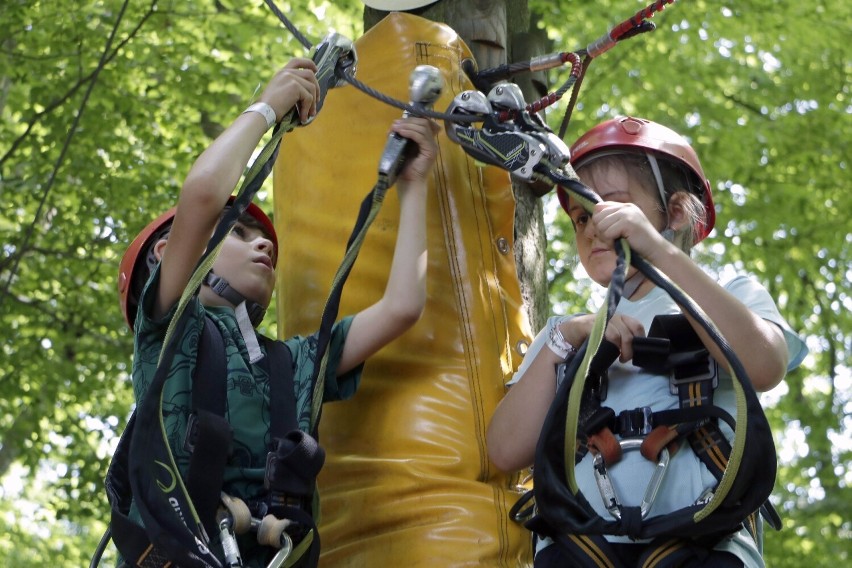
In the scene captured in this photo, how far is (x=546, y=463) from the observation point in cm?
244

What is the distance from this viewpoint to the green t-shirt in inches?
106

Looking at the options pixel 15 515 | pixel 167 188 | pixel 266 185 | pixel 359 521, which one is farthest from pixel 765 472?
pixel 15 515

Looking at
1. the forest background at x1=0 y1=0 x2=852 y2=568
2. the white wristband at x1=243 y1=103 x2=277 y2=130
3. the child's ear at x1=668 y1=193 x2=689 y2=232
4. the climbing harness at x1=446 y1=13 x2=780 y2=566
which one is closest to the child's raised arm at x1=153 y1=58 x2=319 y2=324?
the white wristband at x1=243 y1=103 x2=277 y2=130

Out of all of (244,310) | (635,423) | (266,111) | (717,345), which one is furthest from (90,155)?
(717,345)

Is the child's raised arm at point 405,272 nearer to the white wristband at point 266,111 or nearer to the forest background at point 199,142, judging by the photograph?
the white wristband at point 266,111

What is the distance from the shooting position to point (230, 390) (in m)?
2.79

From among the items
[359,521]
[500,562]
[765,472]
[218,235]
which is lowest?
[765,472]

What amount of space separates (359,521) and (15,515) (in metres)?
9.84

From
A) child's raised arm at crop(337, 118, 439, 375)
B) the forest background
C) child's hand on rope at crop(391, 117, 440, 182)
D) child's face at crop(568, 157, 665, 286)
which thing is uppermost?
the forest background

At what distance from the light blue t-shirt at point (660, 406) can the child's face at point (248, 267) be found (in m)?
0.72

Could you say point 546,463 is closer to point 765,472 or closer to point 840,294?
point 765,472

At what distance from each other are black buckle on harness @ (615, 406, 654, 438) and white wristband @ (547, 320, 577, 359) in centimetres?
19

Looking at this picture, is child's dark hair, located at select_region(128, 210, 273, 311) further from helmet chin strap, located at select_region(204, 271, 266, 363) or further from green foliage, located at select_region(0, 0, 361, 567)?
green foliage, located at select_region(0, 0, 361, 567)

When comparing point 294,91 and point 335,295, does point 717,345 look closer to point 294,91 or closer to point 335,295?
point 335,295
